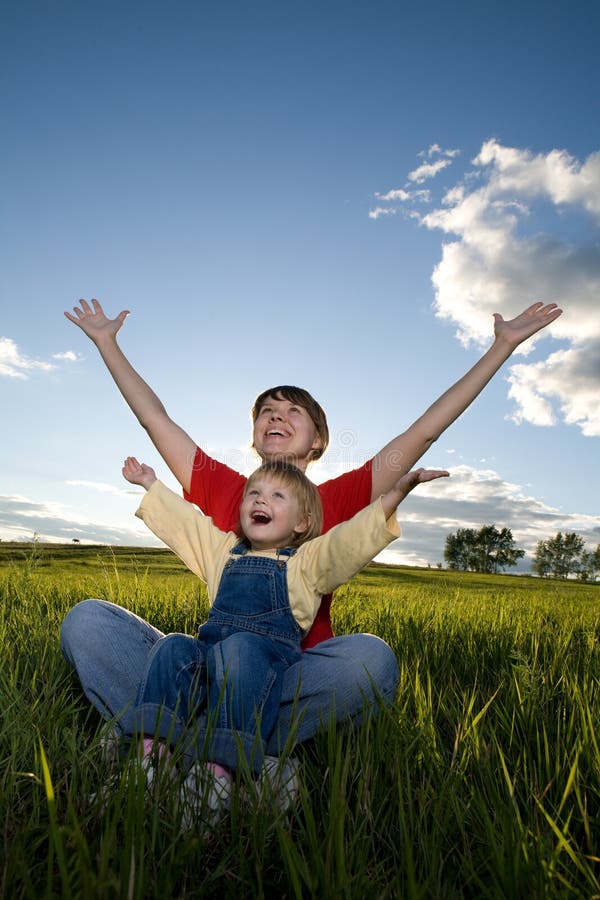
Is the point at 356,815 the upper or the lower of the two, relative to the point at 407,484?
lower

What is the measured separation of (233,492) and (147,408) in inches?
27.5

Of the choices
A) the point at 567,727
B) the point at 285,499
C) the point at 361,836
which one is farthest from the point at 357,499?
the point at 361,836

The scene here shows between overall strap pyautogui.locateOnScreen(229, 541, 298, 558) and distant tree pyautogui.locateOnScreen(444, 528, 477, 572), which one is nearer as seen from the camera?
overall strap pyautogui.locateOnScreen(229, 541, 298, 558)

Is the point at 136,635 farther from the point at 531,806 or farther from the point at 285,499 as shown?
the point at 531,806

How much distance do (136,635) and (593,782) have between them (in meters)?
1.85

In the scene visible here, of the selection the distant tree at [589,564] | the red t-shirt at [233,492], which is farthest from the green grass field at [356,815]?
the distant tree at [589,564]

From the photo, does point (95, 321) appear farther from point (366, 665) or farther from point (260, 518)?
point (366, 665)

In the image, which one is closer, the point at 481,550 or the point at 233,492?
the point at 233,492

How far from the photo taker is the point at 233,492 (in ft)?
11.6

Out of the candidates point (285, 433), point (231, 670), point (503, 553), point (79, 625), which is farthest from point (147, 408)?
point (503, 553)

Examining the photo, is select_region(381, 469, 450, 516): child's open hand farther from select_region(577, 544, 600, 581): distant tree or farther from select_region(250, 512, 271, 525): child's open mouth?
select_region(577, 544, 600, 581): distant tree

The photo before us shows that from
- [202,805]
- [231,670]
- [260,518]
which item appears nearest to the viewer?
[202,805]

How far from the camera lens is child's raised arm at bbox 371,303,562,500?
3.20 meters

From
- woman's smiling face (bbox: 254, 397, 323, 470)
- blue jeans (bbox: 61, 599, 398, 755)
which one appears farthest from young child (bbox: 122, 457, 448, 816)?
woman's smiling face (bbox: 254, 397, 323, 470)
